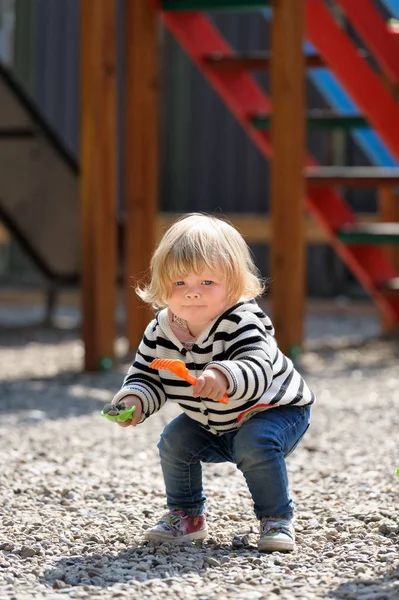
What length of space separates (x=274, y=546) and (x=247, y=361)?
1.35 feet

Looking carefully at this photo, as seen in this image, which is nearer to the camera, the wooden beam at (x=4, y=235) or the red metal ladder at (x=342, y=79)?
the red metal ladder at (x=342, y=79)

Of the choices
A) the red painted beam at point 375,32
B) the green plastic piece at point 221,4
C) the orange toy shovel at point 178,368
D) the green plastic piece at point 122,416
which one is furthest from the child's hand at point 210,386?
the red painted beam at point 375,32

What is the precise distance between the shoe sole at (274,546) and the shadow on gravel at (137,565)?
22 millimetres

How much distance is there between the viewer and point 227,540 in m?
2.46

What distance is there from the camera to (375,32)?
5355 mm

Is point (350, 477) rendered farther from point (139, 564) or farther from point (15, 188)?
point (15, 188)

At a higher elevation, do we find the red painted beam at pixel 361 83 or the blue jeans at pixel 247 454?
the red painted beam at pixel 361 83

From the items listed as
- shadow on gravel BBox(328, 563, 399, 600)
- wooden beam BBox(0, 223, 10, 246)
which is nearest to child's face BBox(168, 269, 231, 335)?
shadow on gravel BBox(328, 563, 399, 600)

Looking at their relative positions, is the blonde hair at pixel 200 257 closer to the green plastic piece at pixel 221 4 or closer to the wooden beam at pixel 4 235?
the green plastic piece at pixel 221 4

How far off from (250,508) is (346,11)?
332 centimetres

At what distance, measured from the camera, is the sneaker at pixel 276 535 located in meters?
2.32

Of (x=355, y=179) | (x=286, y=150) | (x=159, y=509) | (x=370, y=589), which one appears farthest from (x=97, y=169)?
(x=370, y=589)

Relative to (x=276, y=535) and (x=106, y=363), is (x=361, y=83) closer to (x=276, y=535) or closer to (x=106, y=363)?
(x=106, y=363)

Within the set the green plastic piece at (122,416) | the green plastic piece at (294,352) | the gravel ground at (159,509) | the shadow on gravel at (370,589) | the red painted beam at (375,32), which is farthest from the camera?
the red painted beam at (375,32)
